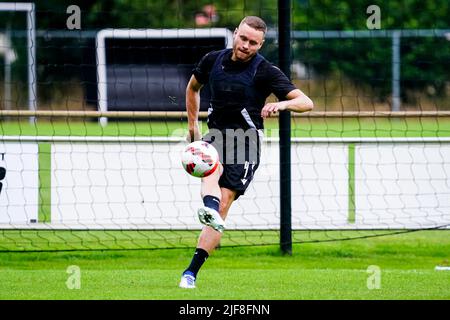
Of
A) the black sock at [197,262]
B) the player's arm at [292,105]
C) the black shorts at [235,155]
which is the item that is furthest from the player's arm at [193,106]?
the black sock at [197,262]

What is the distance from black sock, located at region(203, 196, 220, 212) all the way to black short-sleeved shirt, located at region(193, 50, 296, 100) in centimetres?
93

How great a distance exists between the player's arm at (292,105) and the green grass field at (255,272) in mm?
1330

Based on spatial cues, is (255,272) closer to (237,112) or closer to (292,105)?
(237,112)

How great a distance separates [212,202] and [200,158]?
14.0 inches

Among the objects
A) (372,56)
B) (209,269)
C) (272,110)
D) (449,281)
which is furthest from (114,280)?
(372,56)

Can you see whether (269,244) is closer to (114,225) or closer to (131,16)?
(114,225)

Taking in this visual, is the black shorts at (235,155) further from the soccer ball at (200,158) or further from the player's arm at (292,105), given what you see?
the player's arm at (292,105)

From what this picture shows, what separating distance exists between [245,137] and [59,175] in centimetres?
305

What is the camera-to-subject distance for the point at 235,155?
7957 millimetres

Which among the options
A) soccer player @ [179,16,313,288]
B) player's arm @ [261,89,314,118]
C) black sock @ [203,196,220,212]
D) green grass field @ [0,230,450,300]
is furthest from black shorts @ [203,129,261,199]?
green grass field @ [0,230,450,300]

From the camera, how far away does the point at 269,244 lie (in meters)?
10.2

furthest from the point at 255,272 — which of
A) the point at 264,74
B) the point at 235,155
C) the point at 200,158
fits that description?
the point at 264,74

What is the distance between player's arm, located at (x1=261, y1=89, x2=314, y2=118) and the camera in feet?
24.0

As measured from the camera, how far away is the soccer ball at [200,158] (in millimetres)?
7539
